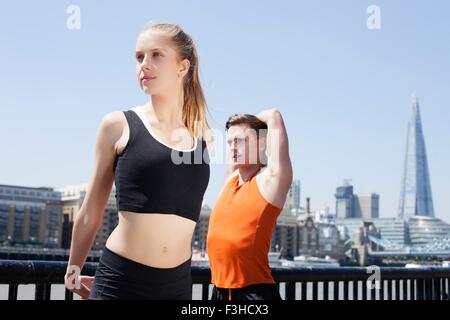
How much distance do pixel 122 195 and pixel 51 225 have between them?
12226 cm

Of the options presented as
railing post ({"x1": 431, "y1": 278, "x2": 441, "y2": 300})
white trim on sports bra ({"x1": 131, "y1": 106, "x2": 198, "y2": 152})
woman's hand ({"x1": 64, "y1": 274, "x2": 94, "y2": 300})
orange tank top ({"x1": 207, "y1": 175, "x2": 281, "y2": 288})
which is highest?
white trim on sports bra ({"x1": 131, "y1": 106, "x2": 198, "y2": 152})

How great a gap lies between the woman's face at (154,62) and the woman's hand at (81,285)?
653 mm

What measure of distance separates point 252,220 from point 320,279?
300cm

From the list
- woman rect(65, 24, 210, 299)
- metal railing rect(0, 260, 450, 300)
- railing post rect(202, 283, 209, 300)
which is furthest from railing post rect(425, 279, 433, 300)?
woman rect(65, 24, 210, 299)

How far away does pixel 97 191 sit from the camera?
2.07m

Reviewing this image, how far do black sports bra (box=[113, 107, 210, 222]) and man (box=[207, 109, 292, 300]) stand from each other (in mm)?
266

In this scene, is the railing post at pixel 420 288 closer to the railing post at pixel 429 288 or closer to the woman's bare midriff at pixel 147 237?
the railing post at pixel 429 288

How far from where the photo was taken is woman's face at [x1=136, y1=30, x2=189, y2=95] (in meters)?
2.14

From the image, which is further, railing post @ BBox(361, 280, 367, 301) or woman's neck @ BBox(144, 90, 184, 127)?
railing post @ BBox(361, 280, 367, 301)

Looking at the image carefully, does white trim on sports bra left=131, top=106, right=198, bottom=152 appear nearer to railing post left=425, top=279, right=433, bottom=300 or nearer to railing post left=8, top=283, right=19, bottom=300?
railing post left=8, top=283, right=19, bottom=300

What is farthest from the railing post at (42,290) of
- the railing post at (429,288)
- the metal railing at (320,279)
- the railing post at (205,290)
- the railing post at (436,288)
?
the railing post at (436,288)

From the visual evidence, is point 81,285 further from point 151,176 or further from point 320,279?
point 320,279
